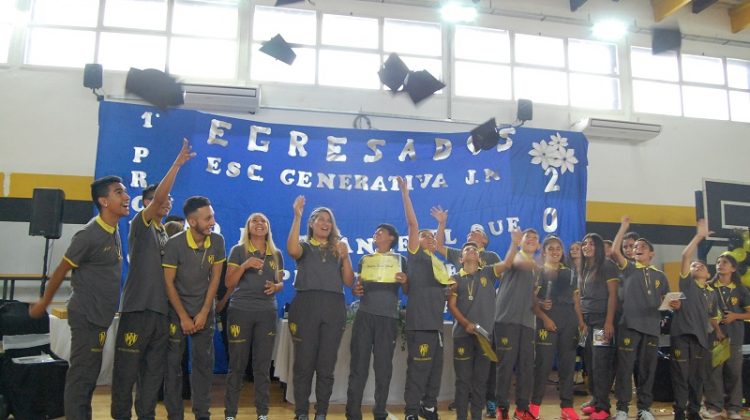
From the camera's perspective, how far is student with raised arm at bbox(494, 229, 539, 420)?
4113 mm

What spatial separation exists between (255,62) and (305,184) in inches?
→ 109

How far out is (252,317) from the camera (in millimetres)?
3713

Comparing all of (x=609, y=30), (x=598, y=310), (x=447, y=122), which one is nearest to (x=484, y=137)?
(x=447, y=122)

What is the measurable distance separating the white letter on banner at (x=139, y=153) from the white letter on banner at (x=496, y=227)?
11.8ft

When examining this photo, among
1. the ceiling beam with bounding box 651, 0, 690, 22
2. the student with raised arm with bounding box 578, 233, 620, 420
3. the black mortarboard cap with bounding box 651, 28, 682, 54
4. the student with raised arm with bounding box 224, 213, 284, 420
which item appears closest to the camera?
the student with raised arm with bounding box 224, 213, 284, 420

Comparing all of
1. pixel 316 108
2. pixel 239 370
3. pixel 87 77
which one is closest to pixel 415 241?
pixel 239 370

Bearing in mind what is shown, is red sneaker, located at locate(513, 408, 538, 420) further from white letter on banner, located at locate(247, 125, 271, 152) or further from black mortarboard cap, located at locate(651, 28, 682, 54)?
black mortarboard cap, located at locate(651, 28, 682, 54)

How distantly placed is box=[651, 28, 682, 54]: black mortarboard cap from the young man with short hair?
682cm

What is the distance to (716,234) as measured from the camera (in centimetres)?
739

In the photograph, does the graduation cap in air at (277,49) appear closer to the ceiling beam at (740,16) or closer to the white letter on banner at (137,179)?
the white letter on banner at (137,179)

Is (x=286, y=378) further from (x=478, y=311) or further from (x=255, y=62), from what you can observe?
(x=255, y=62)

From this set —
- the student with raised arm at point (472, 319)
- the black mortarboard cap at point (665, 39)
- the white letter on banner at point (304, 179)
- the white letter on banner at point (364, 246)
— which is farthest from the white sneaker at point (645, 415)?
the black mortarboard cap at point (665, 39)

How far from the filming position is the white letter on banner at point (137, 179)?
557 centimetres

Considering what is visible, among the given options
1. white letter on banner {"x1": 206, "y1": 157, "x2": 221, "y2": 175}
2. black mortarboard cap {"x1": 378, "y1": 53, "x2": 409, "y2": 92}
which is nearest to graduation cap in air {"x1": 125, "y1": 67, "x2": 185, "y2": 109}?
white letter on banner {"x1": 206, "y1": 157, "x2": 221, "y2": 175}
